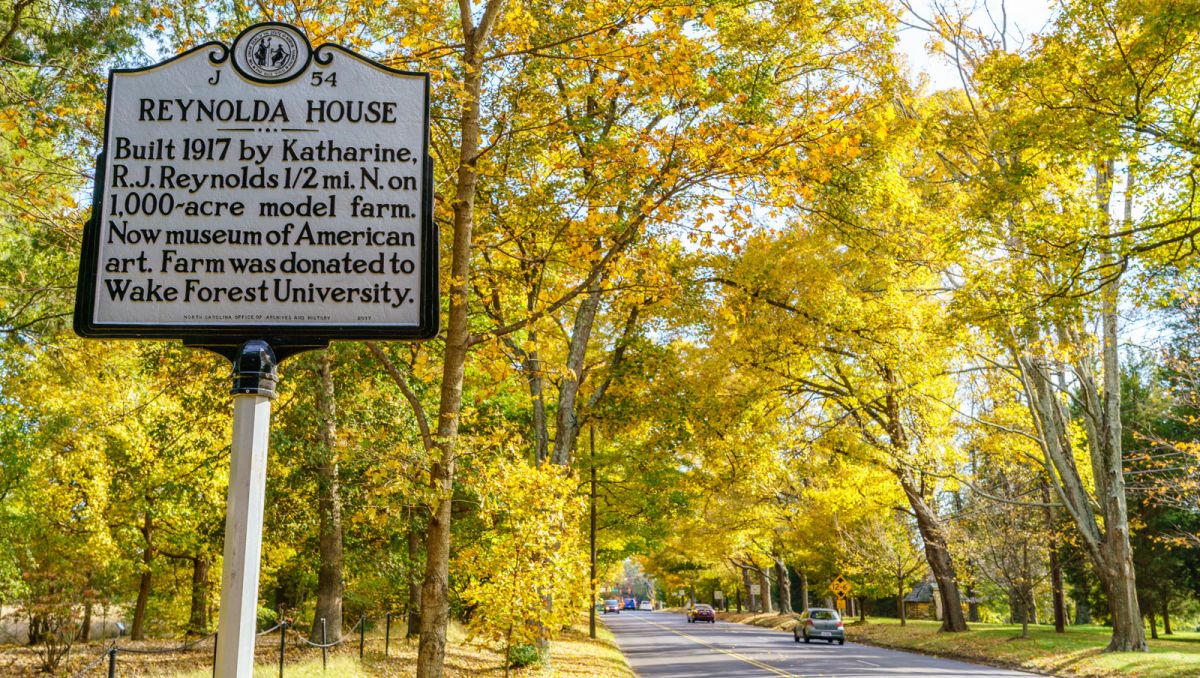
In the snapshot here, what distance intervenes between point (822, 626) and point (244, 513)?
31481mm

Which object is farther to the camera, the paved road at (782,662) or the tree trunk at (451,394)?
the paved road at (782,662)

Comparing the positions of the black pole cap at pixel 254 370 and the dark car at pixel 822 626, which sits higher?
the black pole cap at pixel 254 370

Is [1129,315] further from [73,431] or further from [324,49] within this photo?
[73,431]

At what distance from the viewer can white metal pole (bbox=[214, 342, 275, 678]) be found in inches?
140

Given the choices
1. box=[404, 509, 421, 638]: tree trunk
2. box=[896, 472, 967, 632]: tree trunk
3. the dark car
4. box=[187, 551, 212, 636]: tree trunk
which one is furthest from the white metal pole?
the dark car

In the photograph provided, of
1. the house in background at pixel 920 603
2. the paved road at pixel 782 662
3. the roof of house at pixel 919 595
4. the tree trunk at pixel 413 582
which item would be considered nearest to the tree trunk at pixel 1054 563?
the paved road at pixel 782 662

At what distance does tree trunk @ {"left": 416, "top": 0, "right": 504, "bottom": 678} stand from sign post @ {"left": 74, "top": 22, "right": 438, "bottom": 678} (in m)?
3.61

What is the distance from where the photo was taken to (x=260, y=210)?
4078mm

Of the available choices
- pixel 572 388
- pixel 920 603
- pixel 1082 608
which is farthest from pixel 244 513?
pixel 920 603

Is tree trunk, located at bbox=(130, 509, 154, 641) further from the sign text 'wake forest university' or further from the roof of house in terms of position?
the roof of house

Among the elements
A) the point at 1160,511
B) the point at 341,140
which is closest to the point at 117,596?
the point at 341,140

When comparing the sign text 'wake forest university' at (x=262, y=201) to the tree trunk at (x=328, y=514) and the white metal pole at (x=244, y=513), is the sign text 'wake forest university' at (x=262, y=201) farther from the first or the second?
the tree trunk at (x=328, y=514)

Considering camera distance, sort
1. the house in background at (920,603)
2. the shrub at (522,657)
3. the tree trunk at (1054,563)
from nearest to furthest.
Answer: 1. the shrub at (522,657)
2. the tree trunk at (1054,563)
3. the house in background at (920,603)

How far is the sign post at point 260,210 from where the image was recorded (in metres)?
3.97
